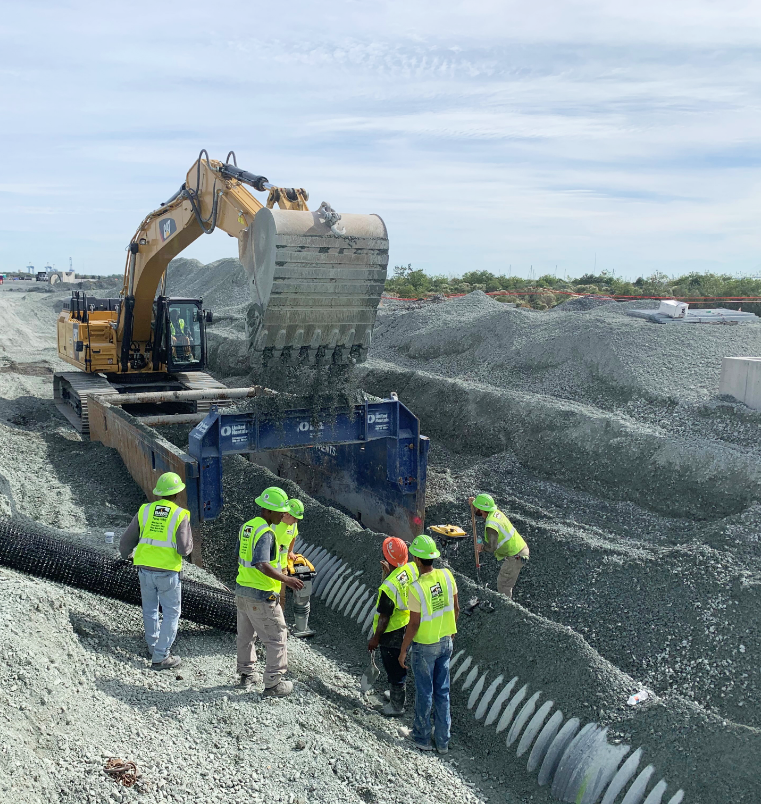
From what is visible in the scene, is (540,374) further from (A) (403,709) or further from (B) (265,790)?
(B) (265,790)

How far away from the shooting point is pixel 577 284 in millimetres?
39562

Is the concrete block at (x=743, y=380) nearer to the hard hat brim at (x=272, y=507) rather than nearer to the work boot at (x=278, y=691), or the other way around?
the hard hat brim at (x=272, y=507)

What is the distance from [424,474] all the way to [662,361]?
822 cm

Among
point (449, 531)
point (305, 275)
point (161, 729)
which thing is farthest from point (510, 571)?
point (161, 729)

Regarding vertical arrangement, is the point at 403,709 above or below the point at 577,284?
below

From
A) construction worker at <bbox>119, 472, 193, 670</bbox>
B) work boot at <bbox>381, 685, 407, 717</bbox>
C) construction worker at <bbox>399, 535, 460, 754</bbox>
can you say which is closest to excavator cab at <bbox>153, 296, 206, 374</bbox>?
construction worker at <bbox>119, 472, 193, 670</bbox>

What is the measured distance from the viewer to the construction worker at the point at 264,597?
538 cm

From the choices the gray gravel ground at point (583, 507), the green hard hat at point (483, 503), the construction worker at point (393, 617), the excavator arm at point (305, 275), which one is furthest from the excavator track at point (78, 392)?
the construction worker at point (393, 617)

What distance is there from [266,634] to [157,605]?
0.88 meters

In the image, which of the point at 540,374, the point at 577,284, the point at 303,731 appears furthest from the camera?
the point at 577,284

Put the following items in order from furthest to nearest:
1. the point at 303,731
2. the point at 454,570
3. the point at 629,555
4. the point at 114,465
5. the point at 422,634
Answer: the point at 114,465
the point at 454,570
the point at 629,555
the point at 422,634
the point at 303,731

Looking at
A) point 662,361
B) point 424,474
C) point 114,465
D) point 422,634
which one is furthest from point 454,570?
point 662,361

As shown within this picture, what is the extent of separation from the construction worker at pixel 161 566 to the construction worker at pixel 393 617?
148 centimetres

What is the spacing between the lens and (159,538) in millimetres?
5535
